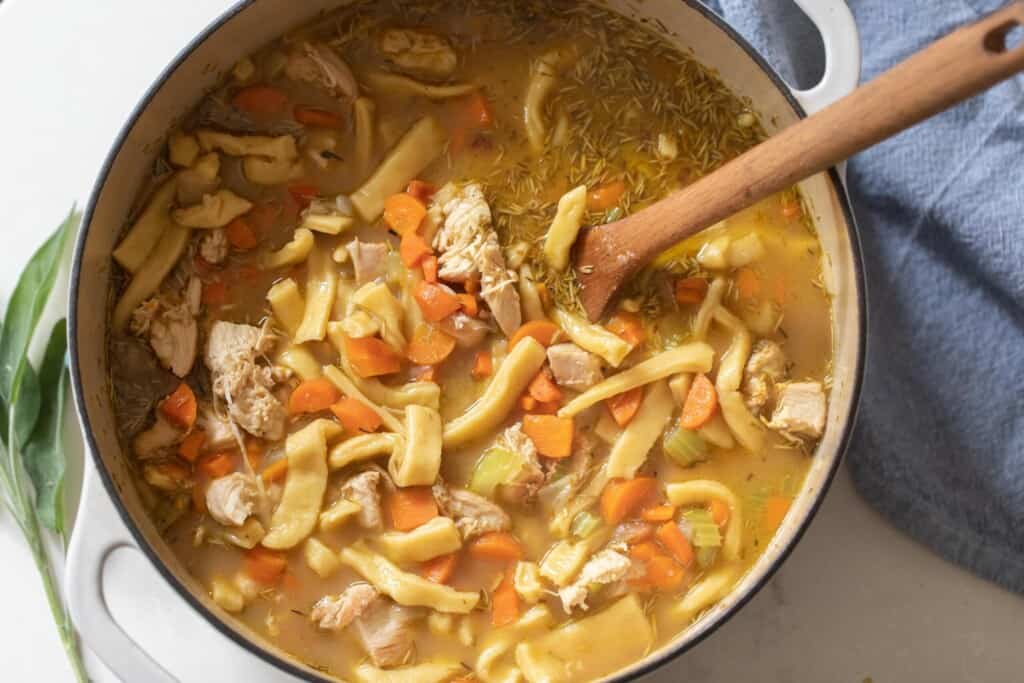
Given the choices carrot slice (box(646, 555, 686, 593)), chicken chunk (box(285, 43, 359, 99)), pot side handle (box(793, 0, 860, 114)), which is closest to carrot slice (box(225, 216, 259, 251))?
chicken chunk (box(285, 43, 359, 99))

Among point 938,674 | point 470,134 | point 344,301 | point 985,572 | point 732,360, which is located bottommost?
point 938,674

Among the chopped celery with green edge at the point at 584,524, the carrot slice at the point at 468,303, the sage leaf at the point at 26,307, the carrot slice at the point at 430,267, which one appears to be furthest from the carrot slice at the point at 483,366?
the sage leaf at the point at 26,307

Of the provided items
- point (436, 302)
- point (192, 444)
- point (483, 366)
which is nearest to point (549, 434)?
point (483, 366)

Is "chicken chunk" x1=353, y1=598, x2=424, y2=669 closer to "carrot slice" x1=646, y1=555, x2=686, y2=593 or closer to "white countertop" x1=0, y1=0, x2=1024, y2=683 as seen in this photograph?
"white countertop" x1=0, y1=0, x2=1024, y2=683

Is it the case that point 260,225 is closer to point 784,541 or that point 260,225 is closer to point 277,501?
point 277,501

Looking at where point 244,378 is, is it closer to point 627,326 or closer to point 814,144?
point 627,326

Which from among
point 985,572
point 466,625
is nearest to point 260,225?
point 466,625

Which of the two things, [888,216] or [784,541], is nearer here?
[784,541]
